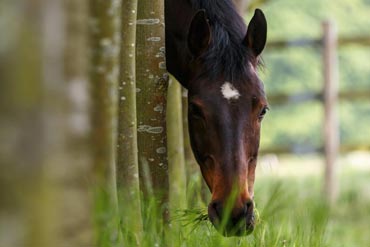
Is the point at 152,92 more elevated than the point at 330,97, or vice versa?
the point at 152,92

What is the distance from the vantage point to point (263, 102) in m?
3.99

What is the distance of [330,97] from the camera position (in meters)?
11.5

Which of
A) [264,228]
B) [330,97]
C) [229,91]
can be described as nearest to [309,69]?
[330,97]

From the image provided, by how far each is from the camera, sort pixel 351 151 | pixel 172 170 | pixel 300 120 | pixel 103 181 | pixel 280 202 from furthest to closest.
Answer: pixel 300 120 < pixel 351 151 < pixel 172 170 < pixel 280 202 < pixel 103 181

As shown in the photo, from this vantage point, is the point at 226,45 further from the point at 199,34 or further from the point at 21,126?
the point at 21,126

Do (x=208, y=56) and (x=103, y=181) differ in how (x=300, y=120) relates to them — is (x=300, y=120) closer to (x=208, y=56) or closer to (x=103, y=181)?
(x=208, y=56)

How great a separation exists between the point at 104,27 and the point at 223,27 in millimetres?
2051

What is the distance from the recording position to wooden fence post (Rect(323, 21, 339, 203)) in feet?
37.0

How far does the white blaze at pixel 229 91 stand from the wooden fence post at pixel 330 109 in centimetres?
737

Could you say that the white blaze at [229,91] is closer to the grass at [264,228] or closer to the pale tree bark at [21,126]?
the grass at [264,228]

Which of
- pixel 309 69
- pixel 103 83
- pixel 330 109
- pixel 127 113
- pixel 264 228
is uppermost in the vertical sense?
pixel 309 69

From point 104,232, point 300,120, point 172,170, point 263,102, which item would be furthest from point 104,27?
point 300,120

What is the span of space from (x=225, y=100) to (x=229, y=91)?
5 cm

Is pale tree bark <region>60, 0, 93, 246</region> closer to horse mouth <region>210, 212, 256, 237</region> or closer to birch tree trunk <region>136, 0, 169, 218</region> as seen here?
horse mouth <region>210, 212, 256, 237</region>
